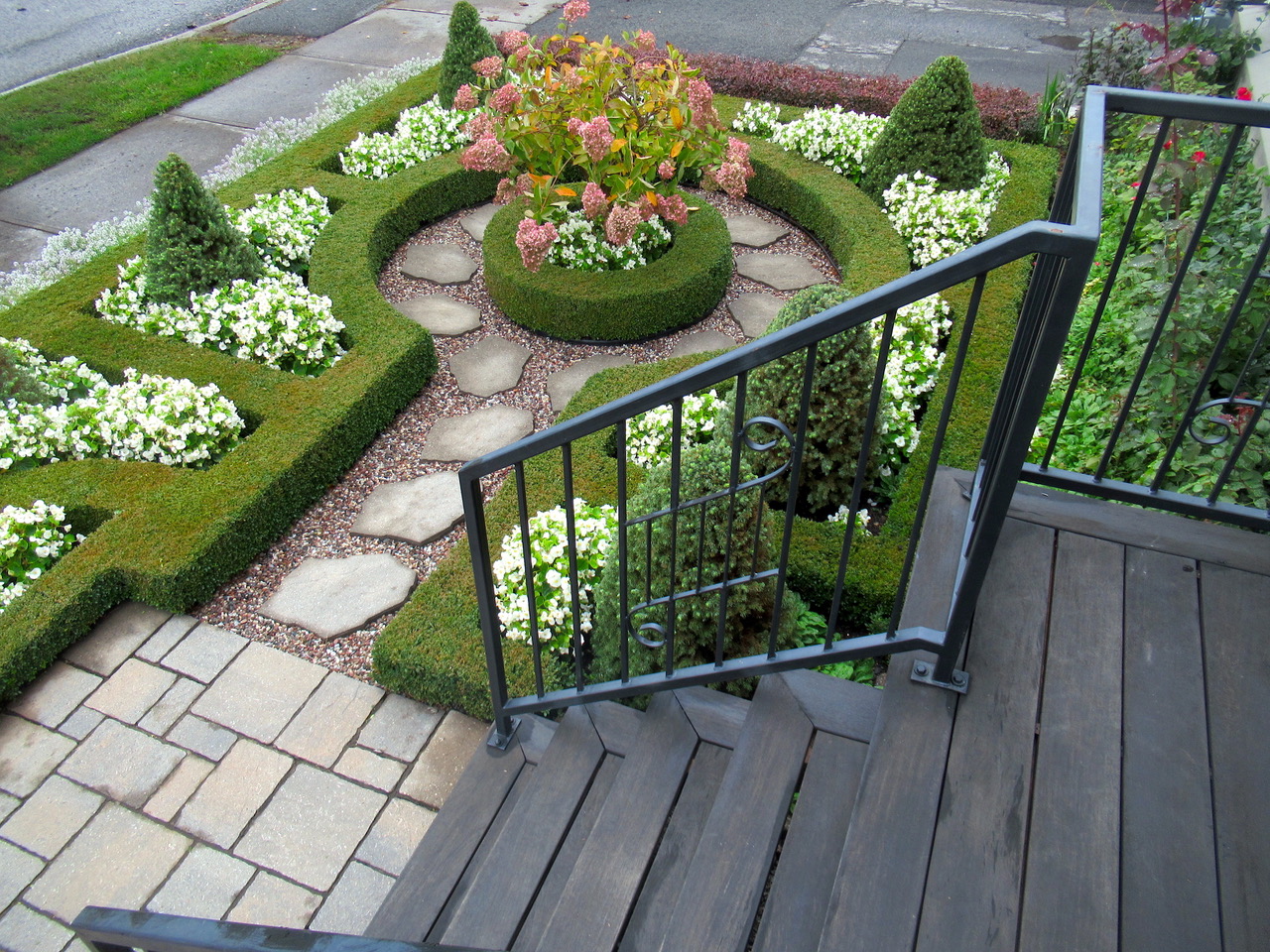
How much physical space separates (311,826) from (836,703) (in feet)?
6.33

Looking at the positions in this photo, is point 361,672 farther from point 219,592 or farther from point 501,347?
point 501,347

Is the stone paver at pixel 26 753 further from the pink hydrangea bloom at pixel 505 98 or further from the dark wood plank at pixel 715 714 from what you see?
the pink hydrangea bloom at pixel 505 98

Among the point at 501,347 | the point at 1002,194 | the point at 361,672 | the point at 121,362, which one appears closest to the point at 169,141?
the point at 121,362

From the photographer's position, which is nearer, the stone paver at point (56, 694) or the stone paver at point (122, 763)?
the stone paver at point (122, 763)

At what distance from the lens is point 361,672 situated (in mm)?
3543

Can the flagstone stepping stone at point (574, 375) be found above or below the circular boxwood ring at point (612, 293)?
below

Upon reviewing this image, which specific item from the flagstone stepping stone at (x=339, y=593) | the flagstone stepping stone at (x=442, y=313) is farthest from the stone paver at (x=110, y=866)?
the flagstone stepping stone at (x=442, y=313)

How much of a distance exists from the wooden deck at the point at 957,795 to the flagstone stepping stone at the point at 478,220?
4.54 metres

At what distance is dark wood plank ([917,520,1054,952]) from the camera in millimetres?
1664

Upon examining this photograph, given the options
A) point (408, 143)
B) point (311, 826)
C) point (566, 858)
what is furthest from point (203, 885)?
point (408, 143)

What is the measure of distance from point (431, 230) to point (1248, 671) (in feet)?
18.5

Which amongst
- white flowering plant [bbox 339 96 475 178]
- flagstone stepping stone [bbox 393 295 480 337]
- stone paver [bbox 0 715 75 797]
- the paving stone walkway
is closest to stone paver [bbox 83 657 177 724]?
the paving stone walkway

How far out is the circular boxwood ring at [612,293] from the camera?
5148 millimetres

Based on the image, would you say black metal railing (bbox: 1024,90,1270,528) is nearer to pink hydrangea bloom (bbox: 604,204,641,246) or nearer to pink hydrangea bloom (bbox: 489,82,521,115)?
pink hydrangea bloom (bbox: 604,204,641,246)
